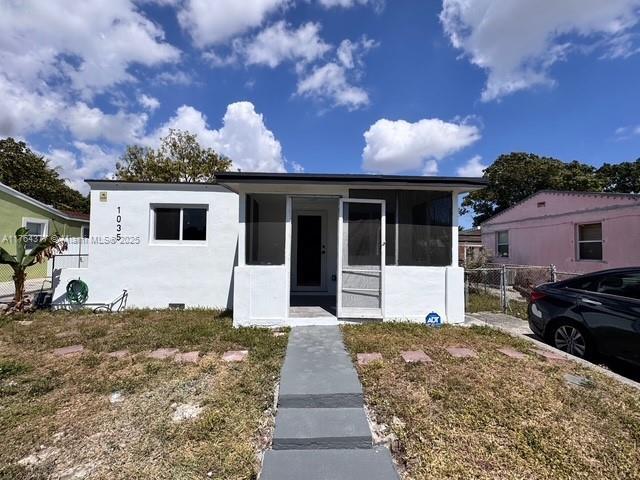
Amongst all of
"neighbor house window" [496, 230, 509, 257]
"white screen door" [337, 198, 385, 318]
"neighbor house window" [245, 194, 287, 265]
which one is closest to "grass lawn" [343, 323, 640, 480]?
"white screen door" [337, 198, 385, 318]

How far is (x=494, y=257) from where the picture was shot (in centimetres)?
1656

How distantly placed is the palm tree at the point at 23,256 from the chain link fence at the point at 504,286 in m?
10.4

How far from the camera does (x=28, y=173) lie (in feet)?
74.9

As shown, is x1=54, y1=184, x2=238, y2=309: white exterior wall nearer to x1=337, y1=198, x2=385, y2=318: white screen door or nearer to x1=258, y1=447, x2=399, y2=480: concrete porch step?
x1=337, y1=198, x2=385, y2=318: white screen door

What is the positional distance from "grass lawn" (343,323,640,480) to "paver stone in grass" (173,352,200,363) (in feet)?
7.27

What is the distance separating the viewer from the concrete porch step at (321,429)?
2.67 metres

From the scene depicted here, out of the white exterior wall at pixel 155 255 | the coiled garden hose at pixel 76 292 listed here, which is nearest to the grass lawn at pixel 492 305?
the white exterior wall at pixel 155 255

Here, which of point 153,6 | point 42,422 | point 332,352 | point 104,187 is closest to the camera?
point 42,422

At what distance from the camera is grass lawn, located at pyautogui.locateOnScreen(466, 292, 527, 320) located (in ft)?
26.8

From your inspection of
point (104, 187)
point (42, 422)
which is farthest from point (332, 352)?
point (104, 187)

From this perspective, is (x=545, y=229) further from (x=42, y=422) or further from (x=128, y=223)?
(x=42, y=422)

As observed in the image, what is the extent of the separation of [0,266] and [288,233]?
41.9 feet

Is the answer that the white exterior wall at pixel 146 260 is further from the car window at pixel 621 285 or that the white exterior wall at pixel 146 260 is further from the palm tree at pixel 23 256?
the car window at pixel 621 285

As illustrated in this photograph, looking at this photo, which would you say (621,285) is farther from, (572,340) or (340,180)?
(340,180)
